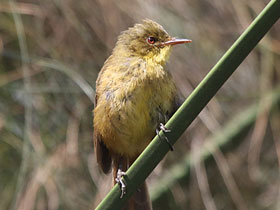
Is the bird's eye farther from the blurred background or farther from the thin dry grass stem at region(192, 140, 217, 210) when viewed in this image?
the thin dry grass stem at region(192, 140, 217, 210)

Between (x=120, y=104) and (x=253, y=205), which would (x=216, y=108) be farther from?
(x=120, y=104)

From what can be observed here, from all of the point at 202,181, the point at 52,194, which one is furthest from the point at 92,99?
Answer: the point at 202,181

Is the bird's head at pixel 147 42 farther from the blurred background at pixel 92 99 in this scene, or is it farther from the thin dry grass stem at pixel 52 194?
the thin dry grass stem at pixel 52 194

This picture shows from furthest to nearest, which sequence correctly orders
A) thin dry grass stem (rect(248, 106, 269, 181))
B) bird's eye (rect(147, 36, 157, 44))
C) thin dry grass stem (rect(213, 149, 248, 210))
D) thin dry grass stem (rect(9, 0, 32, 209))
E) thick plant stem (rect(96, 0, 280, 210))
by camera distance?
thin dry grass stem (rect(248, 106, 269, 181))
thin dry grass stem (rect(213, 149, 248, 210))
thin dry grass stem (rect(9, 0, 32, 209))
bird's eye (rect(147, 36, 157, 44))
thick plant stem (rect(96, 0, 280, 210))

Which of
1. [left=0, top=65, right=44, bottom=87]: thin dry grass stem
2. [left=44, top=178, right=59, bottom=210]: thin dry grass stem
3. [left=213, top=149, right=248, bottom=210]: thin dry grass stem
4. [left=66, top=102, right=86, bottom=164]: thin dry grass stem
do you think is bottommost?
[left=213, top=149, right=248, bottom=210]: thin dry grass stem

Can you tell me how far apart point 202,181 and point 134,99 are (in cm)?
125

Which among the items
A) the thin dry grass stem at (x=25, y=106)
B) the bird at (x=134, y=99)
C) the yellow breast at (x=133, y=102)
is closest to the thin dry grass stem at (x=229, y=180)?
the bird at (x=134, y=99)

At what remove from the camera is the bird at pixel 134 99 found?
8.96 feet

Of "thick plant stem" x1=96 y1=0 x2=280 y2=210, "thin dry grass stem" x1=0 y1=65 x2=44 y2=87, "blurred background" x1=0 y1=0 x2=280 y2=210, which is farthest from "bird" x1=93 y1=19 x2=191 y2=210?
"thin dry grass stem" x1=0 y1=65 x2=44 y2=87

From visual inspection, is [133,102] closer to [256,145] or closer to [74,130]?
[74,130]

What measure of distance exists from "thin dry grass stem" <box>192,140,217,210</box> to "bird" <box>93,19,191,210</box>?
611 mm

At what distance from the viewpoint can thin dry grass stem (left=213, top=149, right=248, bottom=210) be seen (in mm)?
3674

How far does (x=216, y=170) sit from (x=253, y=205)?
1.83 feet

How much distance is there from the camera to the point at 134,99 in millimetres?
2727
